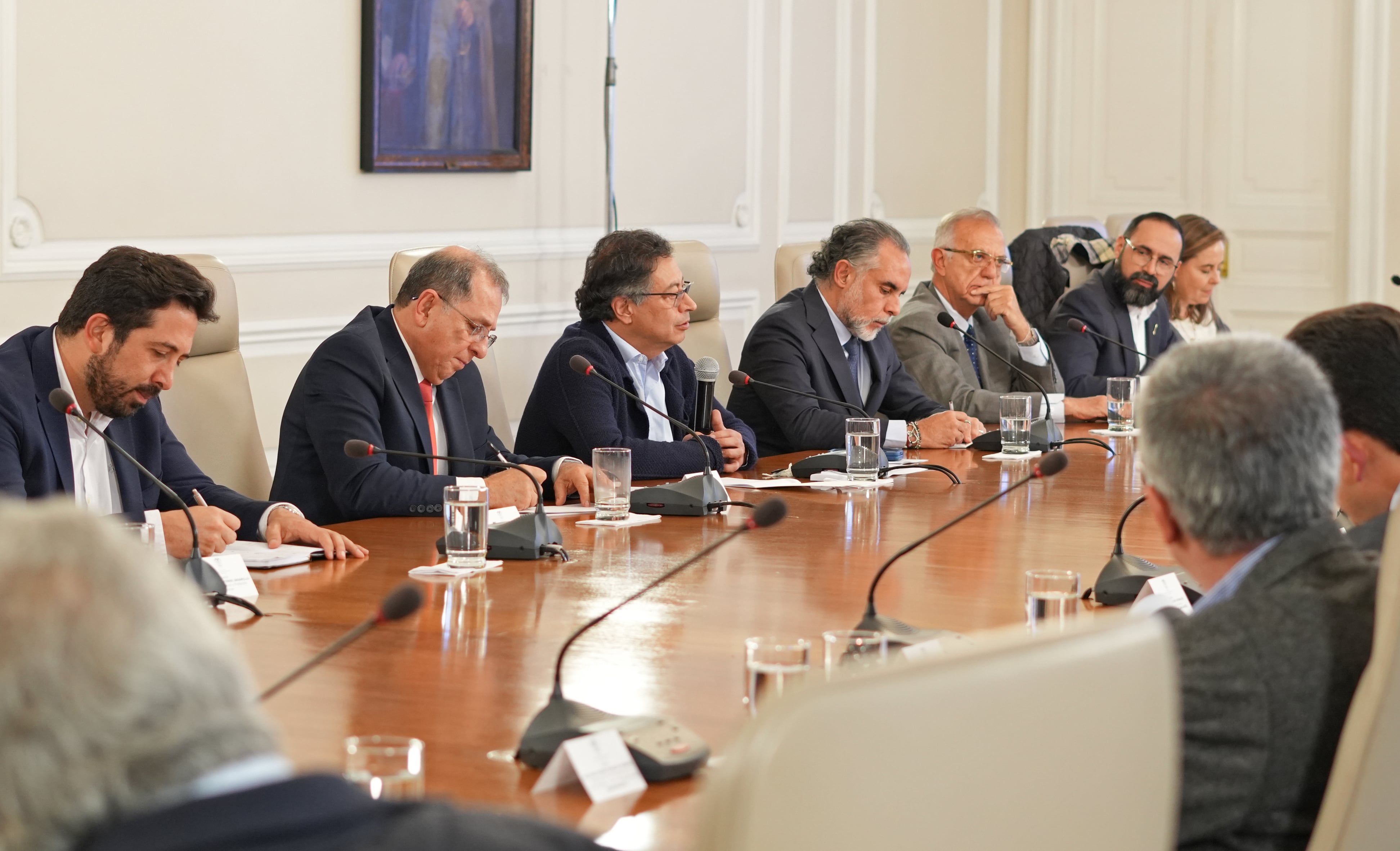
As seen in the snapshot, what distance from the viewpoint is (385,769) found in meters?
1.36

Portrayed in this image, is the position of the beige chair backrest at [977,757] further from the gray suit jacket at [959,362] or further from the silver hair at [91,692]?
the gray suit jacket at [959,362]

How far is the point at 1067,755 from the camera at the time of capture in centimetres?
104

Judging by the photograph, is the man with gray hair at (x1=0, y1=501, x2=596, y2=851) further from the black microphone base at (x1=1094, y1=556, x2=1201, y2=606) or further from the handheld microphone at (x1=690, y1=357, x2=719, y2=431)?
the handheld microphone at (x1=690, y1=357, x2=719, y2=431)

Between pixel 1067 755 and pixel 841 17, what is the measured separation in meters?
6.52

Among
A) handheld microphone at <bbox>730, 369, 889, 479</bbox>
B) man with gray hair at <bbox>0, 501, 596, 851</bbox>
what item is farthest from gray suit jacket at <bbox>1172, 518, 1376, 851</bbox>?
handheld microphone at <bbox>730, 369, 889, 479</bbox>

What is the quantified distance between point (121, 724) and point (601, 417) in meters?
2.94

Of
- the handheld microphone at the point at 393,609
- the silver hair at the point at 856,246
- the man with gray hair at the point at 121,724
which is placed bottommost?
the handheld microphone at the point at 393,609

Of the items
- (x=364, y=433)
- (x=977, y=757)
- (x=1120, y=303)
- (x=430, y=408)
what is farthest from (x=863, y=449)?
(x=977, y=757)

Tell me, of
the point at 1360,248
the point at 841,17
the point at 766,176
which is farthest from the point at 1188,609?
the point at 1360,248

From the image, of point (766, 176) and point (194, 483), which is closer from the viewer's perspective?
point (194, 483)

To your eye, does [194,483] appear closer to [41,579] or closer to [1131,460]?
[1131,460]

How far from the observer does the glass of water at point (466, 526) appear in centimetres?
256

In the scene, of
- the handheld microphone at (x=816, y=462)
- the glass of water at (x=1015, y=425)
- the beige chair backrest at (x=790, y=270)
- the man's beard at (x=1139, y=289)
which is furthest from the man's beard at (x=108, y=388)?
the man's beard at (x=1139, y=289)

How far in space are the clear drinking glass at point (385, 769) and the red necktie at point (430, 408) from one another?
7.05 ft
